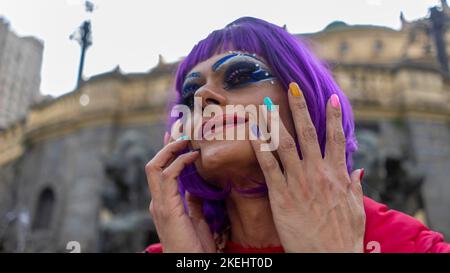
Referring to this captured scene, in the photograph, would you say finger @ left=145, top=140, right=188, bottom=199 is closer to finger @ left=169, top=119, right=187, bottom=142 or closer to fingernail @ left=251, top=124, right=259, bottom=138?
finger @ left=169, top=119, right=187, bottom=142

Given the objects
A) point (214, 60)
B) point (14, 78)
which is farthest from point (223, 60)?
point (14, 78)

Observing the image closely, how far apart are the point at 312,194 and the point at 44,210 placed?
13066 mm

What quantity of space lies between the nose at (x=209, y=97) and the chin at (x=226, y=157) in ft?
0.45

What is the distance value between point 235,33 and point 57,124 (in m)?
12.1

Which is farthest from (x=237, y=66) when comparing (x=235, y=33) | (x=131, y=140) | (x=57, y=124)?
(x=57, y=124)

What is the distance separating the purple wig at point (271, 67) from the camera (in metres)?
1.57

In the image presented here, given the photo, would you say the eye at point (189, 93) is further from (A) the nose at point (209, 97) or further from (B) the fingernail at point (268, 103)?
(B) the fingernail at point (268, 103)

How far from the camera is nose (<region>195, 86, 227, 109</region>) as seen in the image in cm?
152

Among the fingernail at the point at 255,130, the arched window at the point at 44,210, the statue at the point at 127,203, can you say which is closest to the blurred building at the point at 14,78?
the statue at the point at 127,203

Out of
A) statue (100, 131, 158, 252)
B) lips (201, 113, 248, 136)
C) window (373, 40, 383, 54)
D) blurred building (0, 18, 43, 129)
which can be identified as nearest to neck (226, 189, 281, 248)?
lips (201, 113, 248, 136)

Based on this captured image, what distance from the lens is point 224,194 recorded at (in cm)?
158

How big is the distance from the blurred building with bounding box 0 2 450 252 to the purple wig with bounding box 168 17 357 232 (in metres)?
6.83

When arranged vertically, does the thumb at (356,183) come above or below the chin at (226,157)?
below
